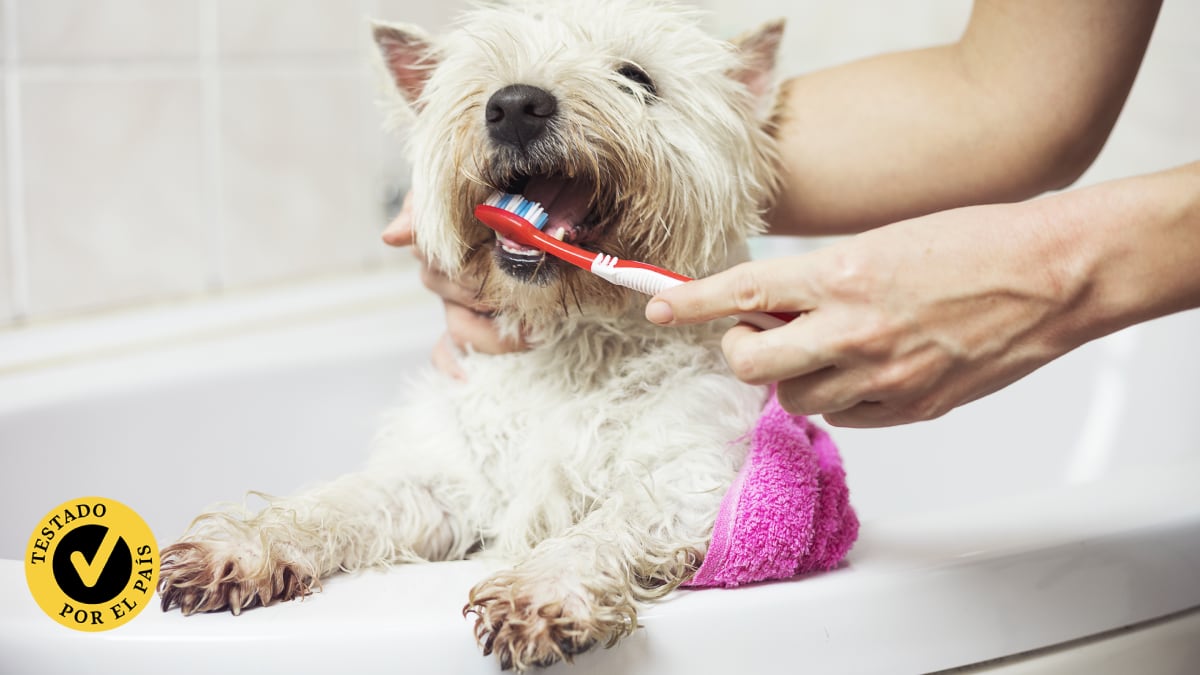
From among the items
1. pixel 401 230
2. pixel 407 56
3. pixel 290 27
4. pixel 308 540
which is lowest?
pixel 308 540

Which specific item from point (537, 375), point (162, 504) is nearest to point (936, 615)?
point (537, 375)

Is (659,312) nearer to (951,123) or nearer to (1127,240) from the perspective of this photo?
(1127,240)

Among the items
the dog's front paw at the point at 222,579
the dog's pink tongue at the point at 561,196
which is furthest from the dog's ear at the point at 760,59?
the dog's front paw at the point at 222,579

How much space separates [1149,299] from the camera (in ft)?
2.06

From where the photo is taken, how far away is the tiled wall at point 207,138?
4.17ft

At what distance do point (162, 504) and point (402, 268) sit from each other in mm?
698

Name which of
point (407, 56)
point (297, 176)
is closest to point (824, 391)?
point (407, 56)

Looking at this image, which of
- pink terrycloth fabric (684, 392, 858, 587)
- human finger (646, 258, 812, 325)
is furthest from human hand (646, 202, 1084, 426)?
pink terrycloth fabric (684, 392, 858, 587)

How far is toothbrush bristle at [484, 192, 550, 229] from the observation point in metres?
0.76

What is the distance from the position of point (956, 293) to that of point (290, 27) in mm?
1227

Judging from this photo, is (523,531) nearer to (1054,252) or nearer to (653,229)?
(653,229)

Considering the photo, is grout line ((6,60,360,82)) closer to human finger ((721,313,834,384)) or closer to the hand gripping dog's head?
the hand gripping dog's head

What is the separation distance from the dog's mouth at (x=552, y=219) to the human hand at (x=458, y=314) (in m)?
0.10

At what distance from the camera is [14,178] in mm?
1248
